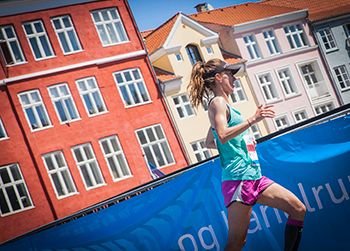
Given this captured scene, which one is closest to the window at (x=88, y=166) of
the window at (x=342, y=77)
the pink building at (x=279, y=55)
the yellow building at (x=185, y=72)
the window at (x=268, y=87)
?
the yellow building at (x=185, y=72)

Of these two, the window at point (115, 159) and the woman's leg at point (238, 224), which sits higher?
the window at point (115, 159)

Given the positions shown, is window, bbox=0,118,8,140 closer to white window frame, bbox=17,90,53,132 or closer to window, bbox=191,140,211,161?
white window frame, bbox=17,90,53,132

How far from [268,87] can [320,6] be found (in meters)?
5.98

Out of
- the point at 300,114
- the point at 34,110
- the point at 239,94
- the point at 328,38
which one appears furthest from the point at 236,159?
the point at 328,38

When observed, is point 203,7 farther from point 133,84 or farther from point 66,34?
point 66,34

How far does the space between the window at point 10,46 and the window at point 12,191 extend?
4119 millimetres

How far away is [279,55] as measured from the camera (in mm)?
22828

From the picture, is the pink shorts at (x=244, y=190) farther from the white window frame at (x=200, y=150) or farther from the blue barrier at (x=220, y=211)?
the white window frame at (x=200, y=150)

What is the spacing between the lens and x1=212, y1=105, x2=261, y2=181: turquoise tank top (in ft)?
7.57

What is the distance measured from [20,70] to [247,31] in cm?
1241

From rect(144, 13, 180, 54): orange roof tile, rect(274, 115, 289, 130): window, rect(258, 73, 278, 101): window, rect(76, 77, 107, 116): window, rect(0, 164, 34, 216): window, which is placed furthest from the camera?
rect(258, 73, 278, 101): window

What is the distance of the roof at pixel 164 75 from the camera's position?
18.8 metres

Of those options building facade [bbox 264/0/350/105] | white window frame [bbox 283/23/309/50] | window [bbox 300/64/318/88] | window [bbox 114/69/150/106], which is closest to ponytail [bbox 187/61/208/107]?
window [bbox 114/69/150/106]

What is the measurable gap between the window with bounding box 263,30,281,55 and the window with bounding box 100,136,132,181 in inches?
436
